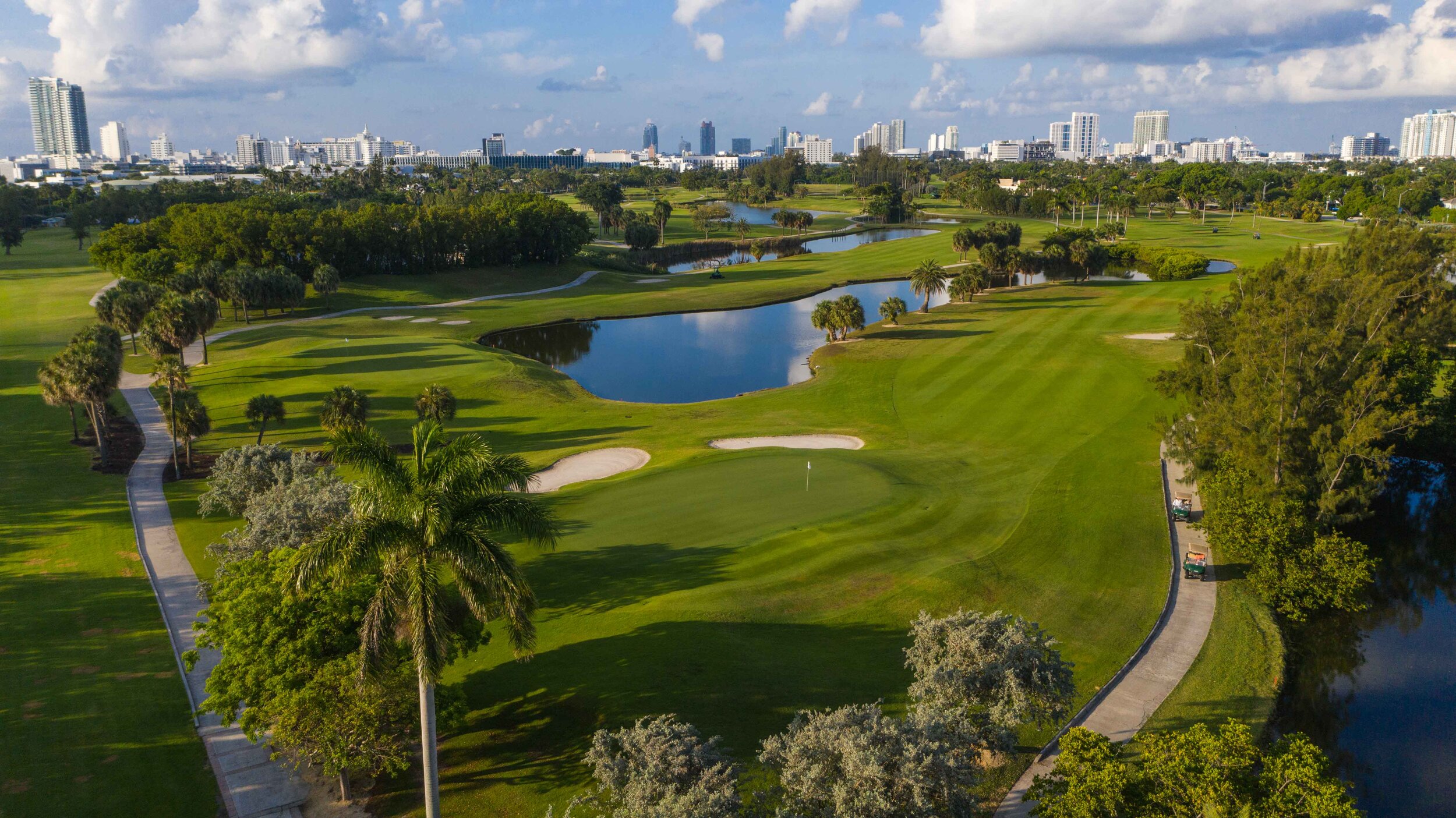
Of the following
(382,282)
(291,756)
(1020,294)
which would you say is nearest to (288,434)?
(291,756)

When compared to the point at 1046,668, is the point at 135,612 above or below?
below

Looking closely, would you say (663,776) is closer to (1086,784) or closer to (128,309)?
(1086,784)

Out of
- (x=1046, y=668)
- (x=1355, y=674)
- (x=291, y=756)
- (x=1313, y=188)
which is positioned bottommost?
(x=1355, y=674)

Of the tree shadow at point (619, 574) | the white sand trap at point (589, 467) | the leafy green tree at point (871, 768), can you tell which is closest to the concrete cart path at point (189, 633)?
the tree shadow at point (619, 574)

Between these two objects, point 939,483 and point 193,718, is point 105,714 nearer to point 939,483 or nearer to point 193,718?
point 193,718

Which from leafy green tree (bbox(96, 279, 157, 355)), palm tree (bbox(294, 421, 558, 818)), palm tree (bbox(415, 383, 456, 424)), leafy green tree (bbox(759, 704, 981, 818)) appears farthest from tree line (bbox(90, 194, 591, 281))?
leafy green tree (bbox(759, 704, 981, 818))

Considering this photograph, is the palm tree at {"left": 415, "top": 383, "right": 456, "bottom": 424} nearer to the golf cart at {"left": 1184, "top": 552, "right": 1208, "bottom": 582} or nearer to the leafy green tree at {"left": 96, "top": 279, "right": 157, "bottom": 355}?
the leafy green tree at {"left": 96, "top": 279, "right": 157, "bottom": 355}

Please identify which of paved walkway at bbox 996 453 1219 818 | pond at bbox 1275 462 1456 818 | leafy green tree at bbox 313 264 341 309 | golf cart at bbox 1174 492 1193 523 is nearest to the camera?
paved walkway at bbox 996 453 1219 818
